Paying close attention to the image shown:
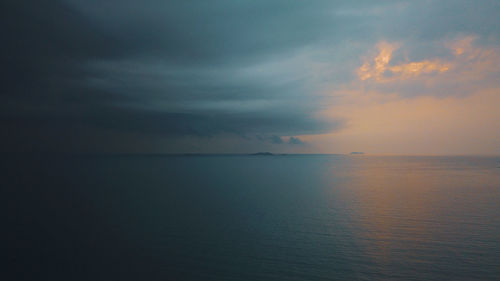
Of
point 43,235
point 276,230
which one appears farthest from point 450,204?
point 43,235

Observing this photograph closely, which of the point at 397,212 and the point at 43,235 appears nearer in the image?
the point at 43,235

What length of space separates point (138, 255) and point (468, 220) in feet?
134

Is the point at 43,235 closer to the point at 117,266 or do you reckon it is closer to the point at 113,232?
the point at 113,232

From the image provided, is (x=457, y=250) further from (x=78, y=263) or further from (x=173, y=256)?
(x=78, y=263)

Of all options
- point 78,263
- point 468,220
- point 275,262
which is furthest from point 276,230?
point 468,220

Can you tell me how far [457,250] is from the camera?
1076 inches

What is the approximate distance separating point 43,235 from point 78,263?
1093 cm

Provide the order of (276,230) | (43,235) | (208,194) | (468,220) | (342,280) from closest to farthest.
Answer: (342,280)
(43,235)
(276,230)
(468,220)
(208,194)

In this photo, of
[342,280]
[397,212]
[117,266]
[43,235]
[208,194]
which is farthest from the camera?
[208,194]

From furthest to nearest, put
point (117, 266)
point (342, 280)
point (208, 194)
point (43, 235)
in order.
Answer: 1. point (208, 194)
2. point (43, 235)
3. point (117, 266)
4. point (342, 280)

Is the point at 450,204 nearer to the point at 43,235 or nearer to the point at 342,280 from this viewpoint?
the point at 342,280

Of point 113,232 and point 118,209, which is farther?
point 118,209

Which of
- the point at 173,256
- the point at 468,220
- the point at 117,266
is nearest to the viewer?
the point at 117,266

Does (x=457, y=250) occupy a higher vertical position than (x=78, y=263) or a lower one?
higher
